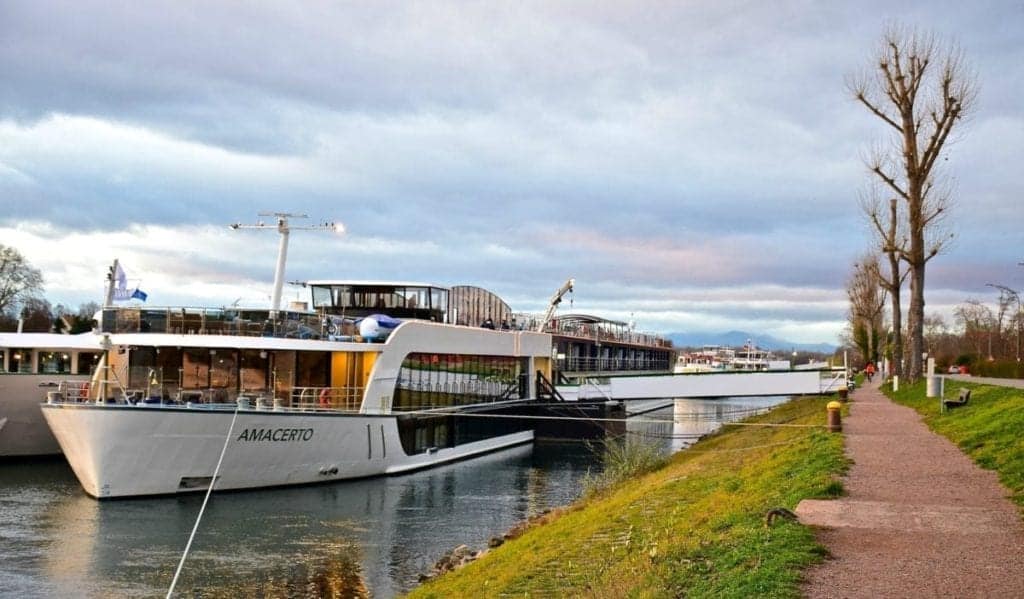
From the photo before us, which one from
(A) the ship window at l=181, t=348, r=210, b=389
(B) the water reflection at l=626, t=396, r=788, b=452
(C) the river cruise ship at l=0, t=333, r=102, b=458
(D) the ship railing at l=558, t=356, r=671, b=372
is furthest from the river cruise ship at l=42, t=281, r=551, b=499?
(D) the ship railing at l=558, t=356, r=671, b=372

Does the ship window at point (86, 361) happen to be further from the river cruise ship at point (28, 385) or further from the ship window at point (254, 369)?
the ship window at point (254, 369)

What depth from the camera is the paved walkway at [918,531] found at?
8.97 m

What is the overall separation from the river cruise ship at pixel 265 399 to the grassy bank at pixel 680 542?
8395mm

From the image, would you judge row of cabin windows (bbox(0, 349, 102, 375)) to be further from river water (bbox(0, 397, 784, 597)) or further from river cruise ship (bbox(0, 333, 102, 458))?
river water (bbox(0, 397, 784, 597))

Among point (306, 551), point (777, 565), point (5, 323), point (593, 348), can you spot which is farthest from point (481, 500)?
point (5, 323)

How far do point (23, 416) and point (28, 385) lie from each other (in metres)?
1.04

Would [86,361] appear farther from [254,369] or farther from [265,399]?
[265,399]

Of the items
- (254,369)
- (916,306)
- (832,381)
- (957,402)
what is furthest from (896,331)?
(254,369)

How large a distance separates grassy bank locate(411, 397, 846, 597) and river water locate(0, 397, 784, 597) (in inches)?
104

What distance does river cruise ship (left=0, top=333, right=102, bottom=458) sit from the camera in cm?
3106

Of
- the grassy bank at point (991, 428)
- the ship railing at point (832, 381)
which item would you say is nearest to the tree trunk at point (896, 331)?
the ship railing at point (832, 381)

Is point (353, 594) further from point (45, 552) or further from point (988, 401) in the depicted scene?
point (988, 401)

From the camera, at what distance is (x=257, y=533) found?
2083 cm

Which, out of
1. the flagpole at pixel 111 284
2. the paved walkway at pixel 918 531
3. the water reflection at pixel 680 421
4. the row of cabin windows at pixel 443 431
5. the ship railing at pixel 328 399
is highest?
the flagpole at pixel 111 284
